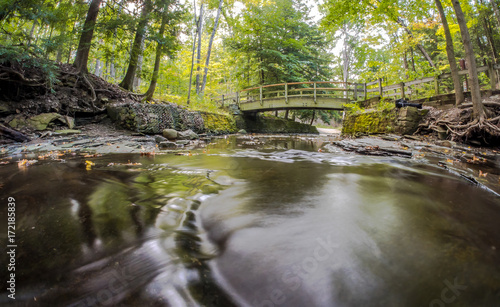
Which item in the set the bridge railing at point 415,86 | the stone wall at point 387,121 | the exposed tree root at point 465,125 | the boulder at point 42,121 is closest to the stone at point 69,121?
the boulder at point 42,121

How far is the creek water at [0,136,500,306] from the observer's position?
91cm

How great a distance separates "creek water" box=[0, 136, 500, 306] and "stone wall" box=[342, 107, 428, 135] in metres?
6.92

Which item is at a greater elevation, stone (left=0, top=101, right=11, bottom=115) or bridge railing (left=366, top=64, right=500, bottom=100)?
bridge railing (left=366, top=64, right=500, bottom=100)

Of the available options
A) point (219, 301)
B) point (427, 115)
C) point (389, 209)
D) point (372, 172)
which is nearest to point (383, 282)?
point (219, 301)

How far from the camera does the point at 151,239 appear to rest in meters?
1.28

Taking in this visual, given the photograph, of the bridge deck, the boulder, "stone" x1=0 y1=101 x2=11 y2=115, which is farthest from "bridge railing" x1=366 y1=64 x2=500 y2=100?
"stone" x1=0 y1=101 x2=11 y2=115

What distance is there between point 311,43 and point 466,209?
2092cm

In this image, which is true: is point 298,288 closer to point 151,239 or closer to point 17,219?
point 151,239

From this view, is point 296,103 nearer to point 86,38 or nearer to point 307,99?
point 307,99

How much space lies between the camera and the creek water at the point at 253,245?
91cm

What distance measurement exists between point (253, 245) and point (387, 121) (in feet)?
32.3

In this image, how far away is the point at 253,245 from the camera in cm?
126

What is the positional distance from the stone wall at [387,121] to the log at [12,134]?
11.9 meters

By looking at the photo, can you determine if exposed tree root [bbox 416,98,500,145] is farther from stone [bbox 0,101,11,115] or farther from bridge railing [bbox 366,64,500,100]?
stone [bbox 0,101,11,115]
